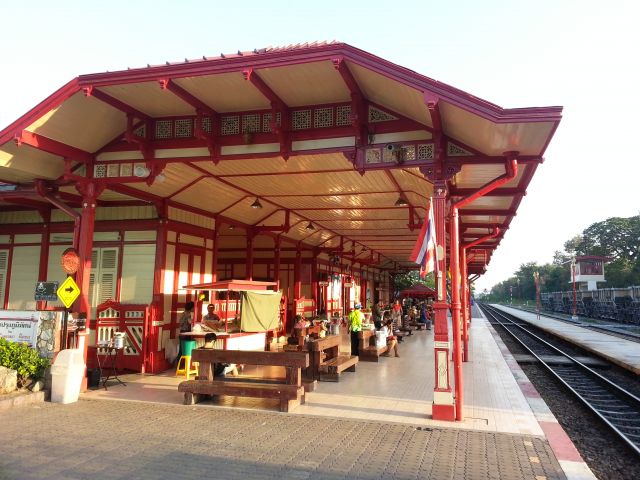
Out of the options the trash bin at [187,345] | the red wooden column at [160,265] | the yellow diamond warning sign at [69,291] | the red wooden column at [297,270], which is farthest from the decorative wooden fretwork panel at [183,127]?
the red wooden column at [297,270]

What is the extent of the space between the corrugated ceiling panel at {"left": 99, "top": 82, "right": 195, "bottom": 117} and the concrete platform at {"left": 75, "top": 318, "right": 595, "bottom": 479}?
522 cm

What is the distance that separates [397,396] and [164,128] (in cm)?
670

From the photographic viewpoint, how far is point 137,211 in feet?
39.6

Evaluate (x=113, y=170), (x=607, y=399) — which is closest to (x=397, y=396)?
(x=607, y=399)

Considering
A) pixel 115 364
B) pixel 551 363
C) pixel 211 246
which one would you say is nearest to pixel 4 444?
pixel 115 364

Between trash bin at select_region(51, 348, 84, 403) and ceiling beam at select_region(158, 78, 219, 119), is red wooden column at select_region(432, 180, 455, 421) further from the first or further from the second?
trash bin at select_region(51, 348, 84, 403)

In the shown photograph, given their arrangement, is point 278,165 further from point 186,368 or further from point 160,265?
point 186,368

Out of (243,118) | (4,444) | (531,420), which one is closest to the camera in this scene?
(4,444)

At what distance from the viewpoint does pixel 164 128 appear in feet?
30.0

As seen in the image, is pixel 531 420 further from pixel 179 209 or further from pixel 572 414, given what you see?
pixel 179 209

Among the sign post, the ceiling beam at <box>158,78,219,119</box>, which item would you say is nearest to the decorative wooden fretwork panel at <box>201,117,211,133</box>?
the ceiling beam at <box>158,78,219,119</box>

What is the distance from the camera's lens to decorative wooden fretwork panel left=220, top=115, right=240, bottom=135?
28.8 ft

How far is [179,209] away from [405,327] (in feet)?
43.7

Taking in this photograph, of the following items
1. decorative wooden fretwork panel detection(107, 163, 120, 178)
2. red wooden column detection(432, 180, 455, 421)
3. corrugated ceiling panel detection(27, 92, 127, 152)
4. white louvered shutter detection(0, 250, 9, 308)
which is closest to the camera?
red wooden column detection(432, 180, 455, 421)
